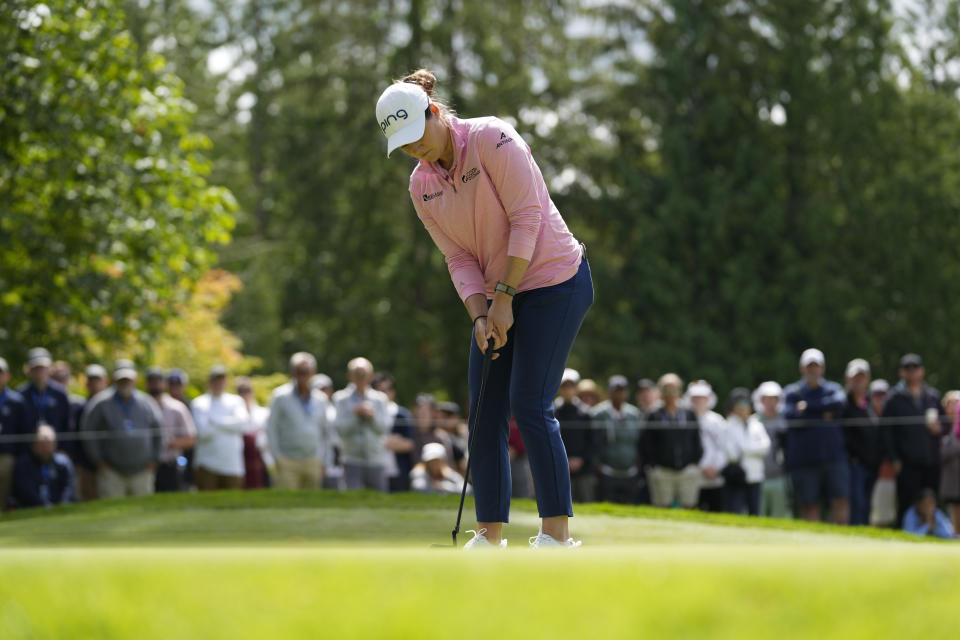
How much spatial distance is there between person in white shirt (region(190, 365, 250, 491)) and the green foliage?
465cm

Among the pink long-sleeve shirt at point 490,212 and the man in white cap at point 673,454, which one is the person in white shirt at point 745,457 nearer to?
the man in white cap at point 673,454

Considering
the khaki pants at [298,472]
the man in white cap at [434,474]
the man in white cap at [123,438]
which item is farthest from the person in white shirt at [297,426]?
the man in white cap at [123,438]

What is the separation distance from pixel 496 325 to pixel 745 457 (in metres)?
9.03

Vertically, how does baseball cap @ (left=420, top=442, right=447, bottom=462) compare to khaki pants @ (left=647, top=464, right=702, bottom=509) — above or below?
above

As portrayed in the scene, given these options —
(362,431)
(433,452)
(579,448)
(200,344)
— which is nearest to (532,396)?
(433,452)

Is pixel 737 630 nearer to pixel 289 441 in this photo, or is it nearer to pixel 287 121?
pixel 289 441

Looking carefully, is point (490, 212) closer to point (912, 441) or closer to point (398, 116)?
point (398, 116)

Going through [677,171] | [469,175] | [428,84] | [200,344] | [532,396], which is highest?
[677,171]

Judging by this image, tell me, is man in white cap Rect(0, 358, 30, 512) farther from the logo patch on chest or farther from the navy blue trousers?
the logo patch on chest

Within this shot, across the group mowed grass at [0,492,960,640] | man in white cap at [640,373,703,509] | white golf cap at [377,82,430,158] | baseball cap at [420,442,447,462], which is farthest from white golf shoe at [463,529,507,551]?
man in white cap at [640,373,703,509]

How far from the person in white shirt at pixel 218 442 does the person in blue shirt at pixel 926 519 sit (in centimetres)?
689

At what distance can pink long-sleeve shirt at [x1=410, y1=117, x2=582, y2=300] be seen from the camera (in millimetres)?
5305

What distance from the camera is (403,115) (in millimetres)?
5137

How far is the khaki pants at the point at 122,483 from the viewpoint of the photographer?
13.3m
